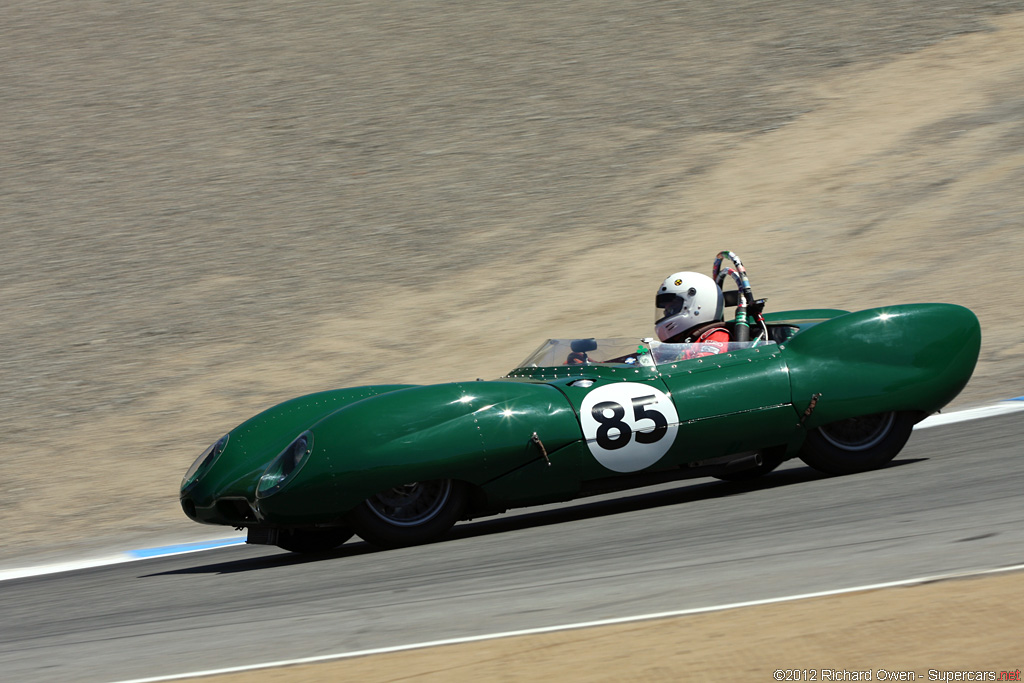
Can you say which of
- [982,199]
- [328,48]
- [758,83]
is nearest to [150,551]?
[982,199]

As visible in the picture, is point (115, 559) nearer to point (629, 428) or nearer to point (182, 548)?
point (182, 548)

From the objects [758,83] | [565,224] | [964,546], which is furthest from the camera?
[758,83]

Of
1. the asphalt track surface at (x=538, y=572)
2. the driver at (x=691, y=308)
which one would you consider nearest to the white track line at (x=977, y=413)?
the asphalt track surface at (x=538, y=572)

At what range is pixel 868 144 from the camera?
17.5 metres

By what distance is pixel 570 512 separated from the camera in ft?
24.1

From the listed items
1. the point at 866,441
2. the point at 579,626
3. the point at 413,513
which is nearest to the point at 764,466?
the point at 866,441

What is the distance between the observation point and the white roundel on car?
646 cm

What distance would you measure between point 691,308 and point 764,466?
101cm

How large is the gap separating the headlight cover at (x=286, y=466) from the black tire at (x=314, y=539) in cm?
70

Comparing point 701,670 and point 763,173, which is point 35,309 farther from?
point 701,670

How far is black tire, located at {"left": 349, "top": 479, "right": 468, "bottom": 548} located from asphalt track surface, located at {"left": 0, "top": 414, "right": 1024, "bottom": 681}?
0.13 meters

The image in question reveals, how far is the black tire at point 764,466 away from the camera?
6.89 m

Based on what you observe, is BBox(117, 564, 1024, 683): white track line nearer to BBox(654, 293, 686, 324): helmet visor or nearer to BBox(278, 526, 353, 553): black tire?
BBox(278, 526, 353, 553): black tire

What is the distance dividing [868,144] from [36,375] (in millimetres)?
11248
